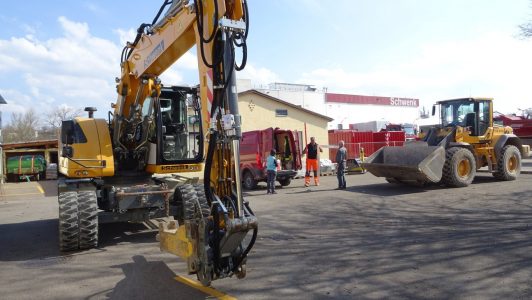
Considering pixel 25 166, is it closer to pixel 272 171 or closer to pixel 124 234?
pixel 272 171

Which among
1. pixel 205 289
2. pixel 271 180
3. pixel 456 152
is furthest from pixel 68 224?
pixel 456 152

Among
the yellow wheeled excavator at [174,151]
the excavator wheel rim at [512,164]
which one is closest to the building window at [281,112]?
the excavator wheel rim at [512,164]

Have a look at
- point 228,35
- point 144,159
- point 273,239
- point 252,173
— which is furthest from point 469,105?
point 228,35

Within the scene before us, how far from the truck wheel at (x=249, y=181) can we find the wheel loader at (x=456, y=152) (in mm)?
4605

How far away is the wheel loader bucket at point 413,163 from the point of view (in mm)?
12898

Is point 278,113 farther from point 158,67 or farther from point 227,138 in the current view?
point 227,138

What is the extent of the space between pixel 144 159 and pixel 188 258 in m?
4.43

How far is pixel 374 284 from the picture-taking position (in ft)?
17.4

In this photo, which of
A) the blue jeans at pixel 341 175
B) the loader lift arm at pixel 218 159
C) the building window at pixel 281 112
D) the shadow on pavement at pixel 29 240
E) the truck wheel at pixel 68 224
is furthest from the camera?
the building window at pixel 281 112

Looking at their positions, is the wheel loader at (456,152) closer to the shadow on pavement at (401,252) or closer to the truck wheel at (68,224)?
the shadow on pavement at (401,252)

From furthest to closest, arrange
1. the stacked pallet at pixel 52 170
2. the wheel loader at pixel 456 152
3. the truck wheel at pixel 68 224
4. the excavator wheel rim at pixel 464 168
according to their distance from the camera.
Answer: the stacked pallet at pixel 52 170 → the excavator wheel rim at pixel 464 168 → the wheel loader at pixel 456 152 → the truck wheel at pixel 68 224

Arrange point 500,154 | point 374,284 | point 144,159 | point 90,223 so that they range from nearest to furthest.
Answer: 1. point 374,284
2. point 90,223
3. point 144,159
4. point 500,154

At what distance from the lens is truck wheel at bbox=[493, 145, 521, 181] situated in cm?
1512

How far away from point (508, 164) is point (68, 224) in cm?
1444
